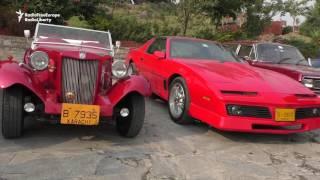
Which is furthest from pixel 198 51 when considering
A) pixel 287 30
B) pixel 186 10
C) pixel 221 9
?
pixel 287 30

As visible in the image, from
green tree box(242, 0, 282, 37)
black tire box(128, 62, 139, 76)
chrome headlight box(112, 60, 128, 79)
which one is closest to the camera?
chrome headlight box(112, 60, 128, 79)

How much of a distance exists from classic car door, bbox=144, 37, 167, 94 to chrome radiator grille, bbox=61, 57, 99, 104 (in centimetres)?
224

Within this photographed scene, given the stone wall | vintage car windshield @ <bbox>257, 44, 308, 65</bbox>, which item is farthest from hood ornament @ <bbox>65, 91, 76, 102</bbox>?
the stone wall

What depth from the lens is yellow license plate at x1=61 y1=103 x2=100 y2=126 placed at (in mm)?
5535

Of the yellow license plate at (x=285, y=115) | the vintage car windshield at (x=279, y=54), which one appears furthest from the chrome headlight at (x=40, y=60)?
the vintage car windshield at (x=279, y=54)

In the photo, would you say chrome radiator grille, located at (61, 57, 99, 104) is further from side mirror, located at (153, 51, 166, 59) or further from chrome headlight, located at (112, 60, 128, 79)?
side mirror, located at (153, 51, 166, 59)

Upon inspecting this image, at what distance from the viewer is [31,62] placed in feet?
19.5

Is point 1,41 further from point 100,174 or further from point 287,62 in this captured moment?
point 100,174

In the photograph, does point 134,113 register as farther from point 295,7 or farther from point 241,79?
point 295,7

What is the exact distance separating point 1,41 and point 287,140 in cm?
1086

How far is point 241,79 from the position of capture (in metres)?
6.82

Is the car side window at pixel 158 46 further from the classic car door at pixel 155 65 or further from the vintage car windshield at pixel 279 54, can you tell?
the vintage car windshield at pixel 279 54

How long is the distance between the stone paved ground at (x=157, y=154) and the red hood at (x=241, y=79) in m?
0.77

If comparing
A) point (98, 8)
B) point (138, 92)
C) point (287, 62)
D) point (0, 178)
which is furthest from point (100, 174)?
point (98, 8)
